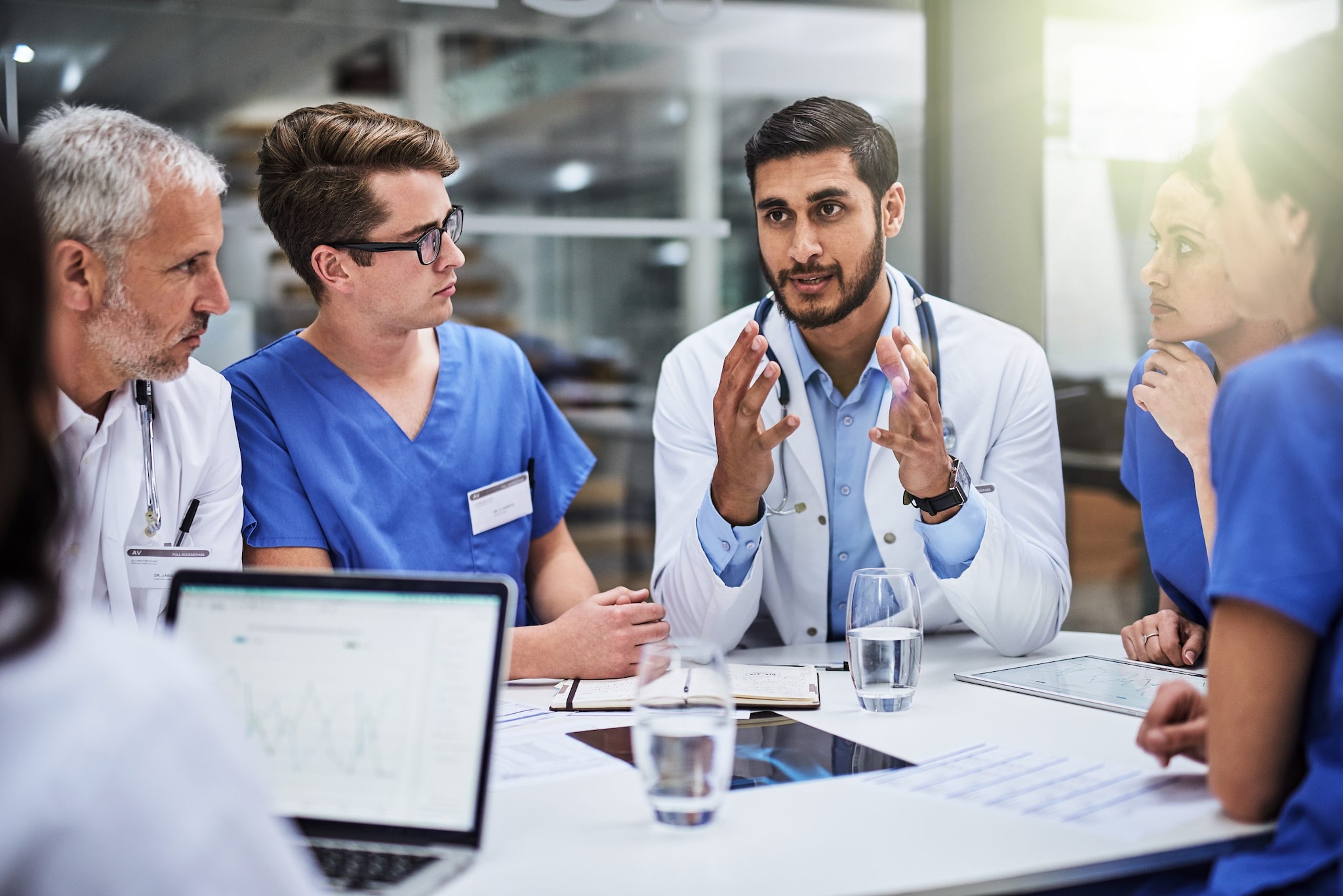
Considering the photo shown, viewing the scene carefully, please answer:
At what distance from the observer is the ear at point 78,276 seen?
1731 millimetres

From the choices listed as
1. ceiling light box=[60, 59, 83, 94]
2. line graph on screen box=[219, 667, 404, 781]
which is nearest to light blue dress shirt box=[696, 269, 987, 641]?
line graph on screen box=[219, 667, 404, 781]

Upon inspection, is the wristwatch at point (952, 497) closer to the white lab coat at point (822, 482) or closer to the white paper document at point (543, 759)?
the white lab coat at point (822, 482)

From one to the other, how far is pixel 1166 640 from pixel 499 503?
1.25m

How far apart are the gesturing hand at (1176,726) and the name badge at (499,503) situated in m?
1.32

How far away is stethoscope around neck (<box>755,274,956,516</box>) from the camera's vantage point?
2.22 meters

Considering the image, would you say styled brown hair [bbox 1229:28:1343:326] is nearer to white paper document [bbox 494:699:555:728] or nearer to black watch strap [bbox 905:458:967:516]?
black watch strap [bbox 905:458:967:516]

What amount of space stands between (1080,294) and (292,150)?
2.74m

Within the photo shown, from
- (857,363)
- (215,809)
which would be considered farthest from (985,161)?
(215,809)

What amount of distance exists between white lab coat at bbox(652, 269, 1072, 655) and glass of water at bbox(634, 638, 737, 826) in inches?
37.6

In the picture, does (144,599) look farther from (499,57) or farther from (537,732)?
(499,57)

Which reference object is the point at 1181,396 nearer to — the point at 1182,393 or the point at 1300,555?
the point at 1182,393

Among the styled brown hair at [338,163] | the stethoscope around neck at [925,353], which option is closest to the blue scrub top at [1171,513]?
the stethoscope around neck at [925,353]

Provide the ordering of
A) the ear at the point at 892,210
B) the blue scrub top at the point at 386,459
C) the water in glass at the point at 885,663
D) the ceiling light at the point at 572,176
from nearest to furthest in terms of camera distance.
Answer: the water in glass at the point at 885,663 → the blue scrub top at the point at 386,459 → the ear at the point at 892,210 → the ceiling light at the point at 572,176

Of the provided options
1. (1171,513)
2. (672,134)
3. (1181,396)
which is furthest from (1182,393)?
(672,134)
